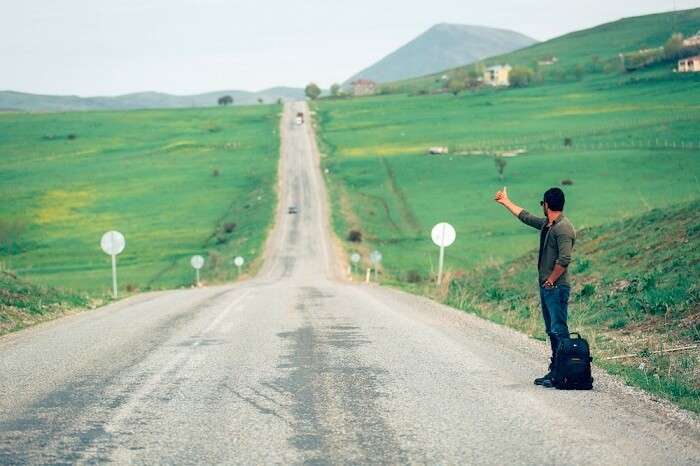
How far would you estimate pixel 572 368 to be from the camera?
966cm

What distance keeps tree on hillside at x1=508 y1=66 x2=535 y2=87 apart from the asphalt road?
→ 175362 mm

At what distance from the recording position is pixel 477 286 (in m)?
28.4

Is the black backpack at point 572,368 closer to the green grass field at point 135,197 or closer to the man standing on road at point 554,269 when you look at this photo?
the man standing on road at point 554,269

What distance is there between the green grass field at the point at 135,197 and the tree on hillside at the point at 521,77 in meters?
54.1

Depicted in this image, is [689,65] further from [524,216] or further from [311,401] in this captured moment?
[311,401]

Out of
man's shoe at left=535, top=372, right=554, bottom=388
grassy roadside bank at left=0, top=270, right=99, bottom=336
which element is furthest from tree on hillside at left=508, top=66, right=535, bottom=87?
man's shoe at left=535, top=372, right=554, bottom=388

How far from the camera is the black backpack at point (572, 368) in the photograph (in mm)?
9672

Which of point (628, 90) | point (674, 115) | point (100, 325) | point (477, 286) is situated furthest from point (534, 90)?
point (100, 325)

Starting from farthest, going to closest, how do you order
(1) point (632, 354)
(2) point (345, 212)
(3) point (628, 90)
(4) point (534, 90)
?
1. (4) point (534, 90)
2. (3) point (628, 90)
3. (2) point (345, 212)
4. (1) point (632, 354)

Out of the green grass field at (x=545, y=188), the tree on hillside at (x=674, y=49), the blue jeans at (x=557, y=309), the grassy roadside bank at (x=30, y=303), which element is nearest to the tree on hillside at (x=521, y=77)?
the green grass field at (x=545, y=188)

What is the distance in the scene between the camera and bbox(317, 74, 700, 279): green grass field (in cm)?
6962

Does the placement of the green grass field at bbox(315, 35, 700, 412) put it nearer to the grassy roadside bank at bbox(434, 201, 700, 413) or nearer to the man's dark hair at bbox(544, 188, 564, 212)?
the grassy roadside bank at bbox(434, 201, 700, 413)

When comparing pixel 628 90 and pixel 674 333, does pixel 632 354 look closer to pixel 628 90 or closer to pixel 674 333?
pixel 674 333

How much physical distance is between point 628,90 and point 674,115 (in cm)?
3121
